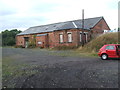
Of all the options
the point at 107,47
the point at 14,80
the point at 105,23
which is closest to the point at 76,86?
the point at 14,80

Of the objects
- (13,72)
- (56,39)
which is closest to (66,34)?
(56,39)

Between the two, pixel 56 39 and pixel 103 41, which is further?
pixel 56 39

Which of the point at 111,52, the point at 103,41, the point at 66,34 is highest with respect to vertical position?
the point at 66,34

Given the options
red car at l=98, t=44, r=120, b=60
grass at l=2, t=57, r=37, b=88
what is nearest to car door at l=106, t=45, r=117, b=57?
red car at l=98, t=44, r=120, b=60

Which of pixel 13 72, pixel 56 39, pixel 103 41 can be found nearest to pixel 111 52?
pixel 103 41

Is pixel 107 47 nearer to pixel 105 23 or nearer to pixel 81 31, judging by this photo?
pixel 81 31

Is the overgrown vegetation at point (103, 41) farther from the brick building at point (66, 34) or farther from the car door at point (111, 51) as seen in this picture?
the car door at point (111, 51)

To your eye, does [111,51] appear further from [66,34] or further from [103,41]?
[66,34]

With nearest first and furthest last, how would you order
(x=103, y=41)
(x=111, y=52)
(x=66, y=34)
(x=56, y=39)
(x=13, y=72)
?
(x=13, y=72) → (x=111, y=52) → (x=103, y=41) → (x=66, y=34) → (x=56, y=39)

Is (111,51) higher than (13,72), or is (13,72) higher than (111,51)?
(111,51)

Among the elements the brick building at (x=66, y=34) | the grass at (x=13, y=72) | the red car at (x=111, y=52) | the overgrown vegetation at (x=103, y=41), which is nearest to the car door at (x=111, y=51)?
the red car at (x=111, y=52)

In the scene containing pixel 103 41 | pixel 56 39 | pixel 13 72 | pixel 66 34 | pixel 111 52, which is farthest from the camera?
pixel 56 39

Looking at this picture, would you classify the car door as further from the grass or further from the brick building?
the brick building

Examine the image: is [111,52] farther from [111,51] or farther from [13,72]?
[13,72]
